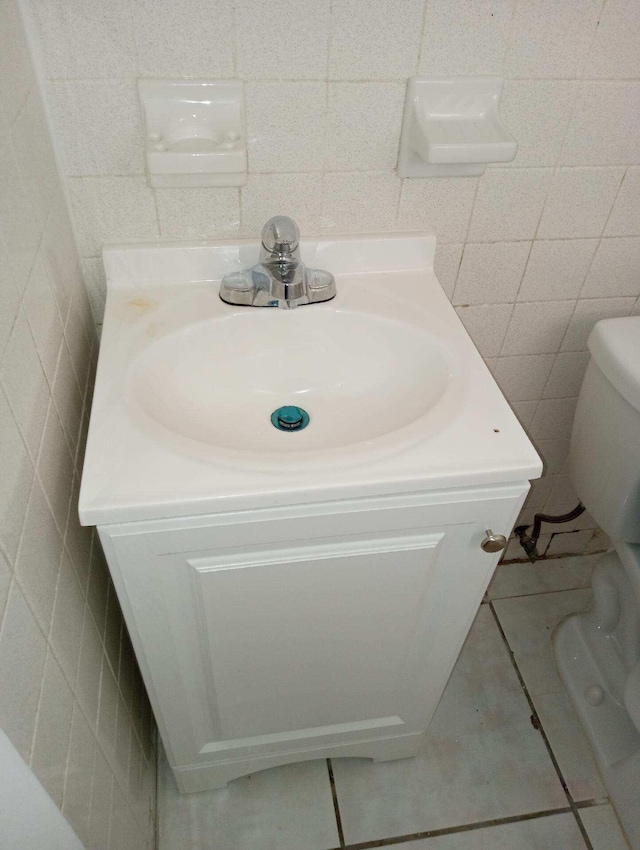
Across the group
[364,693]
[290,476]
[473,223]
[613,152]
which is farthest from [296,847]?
[613,152]

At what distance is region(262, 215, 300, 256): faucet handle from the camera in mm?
880

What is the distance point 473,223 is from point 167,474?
26.7 inches

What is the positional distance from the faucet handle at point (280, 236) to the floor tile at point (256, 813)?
98cm

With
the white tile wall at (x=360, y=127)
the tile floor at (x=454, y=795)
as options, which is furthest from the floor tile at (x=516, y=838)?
the white tile wall at (x=360, y=127)

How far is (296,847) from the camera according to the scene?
3.79ft

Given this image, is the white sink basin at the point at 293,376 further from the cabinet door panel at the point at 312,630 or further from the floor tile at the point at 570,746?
the floor tile at the point at 570,746

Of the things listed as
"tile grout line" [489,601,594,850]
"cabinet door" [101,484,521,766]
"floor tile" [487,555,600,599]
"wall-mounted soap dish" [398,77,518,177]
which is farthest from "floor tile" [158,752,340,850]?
"wall-mounted soap dish" [398,77,518,177]

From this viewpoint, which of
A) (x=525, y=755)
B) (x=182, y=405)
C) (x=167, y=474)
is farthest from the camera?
(x=525, y=755)

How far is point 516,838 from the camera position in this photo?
1178 millimetres

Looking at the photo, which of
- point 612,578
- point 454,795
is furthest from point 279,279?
point 454,795

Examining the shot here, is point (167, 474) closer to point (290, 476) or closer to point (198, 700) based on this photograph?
point (290, 476)

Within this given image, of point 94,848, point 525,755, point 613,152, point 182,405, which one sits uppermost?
point 613,152

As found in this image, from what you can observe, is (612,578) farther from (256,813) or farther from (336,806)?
(256,813)

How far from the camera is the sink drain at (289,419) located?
0.88 meters
